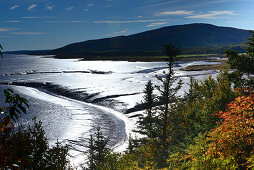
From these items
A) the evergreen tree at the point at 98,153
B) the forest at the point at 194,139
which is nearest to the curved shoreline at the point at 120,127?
the forest at the point at 194,139

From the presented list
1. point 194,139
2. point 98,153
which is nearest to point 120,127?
point 98,153

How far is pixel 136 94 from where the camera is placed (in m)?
86.9

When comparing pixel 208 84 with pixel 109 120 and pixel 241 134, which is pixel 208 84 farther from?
pixel 109 120

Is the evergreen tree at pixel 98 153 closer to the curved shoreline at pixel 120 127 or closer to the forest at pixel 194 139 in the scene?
the forest at pixel 194 139

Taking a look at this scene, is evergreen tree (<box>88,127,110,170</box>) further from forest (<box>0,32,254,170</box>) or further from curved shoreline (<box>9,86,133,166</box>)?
curved shoreline (<box>9,86,133,166</box>)

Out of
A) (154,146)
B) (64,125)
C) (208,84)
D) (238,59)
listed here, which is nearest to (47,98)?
(64,125)

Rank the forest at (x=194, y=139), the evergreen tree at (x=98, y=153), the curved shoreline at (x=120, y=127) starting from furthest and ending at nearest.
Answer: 1. the curved shoreline at (x=120, y=127)
2. the evergreen tree at (x=98, y=153)
3. the forest at (x=194, y=139)

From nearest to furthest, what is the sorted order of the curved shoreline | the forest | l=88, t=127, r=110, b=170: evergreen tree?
the forest < l=88, t=127, r=110, b=170: evergreen tree < the curved shoreline

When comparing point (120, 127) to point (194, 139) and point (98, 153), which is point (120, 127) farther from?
point (194, 139)

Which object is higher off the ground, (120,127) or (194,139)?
(194,139)

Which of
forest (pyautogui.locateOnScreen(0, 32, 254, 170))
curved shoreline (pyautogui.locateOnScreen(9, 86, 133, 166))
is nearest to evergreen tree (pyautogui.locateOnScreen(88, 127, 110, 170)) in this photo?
forest (pyautogui.locateOnScreen(0, 32, 254, 170))

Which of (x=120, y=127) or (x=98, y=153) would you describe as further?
(x=120, y=127)

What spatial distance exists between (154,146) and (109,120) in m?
29.1

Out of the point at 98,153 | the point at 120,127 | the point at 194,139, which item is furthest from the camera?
the point at 120,127
